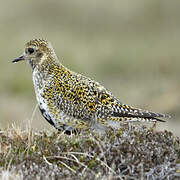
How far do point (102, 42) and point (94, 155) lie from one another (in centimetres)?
1474

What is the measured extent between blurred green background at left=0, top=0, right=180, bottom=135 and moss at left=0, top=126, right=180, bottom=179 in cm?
869

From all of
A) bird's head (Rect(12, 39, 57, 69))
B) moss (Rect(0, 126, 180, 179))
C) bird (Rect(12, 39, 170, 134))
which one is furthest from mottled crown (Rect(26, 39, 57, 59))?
moss (Rect(0, 126, 180, 179))

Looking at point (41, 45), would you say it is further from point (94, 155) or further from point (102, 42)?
point (102, 42)

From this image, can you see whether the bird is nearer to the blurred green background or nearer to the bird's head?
the bird's head

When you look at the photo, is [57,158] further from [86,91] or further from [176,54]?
[176,54]

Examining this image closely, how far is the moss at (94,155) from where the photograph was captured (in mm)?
5250

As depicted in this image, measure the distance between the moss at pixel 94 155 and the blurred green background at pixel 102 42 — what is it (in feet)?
28.5

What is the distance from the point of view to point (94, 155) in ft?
17.7

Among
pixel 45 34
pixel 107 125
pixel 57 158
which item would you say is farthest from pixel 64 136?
pixel 45 34

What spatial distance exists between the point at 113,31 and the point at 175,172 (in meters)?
15.7

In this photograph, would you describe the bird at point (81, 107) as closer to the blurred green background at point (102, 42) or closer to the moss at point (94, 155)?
the moss at point (94, 155)

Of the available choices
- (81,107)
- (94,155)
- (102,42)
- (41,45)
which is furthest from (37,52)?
(102,42)

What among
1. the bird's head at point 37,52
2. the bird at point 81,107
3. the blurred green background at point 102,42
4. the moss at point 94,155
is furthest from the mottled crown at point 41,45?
the blurred green background at point 102,42

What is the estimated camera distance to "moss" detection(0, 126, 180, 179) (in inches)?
207
